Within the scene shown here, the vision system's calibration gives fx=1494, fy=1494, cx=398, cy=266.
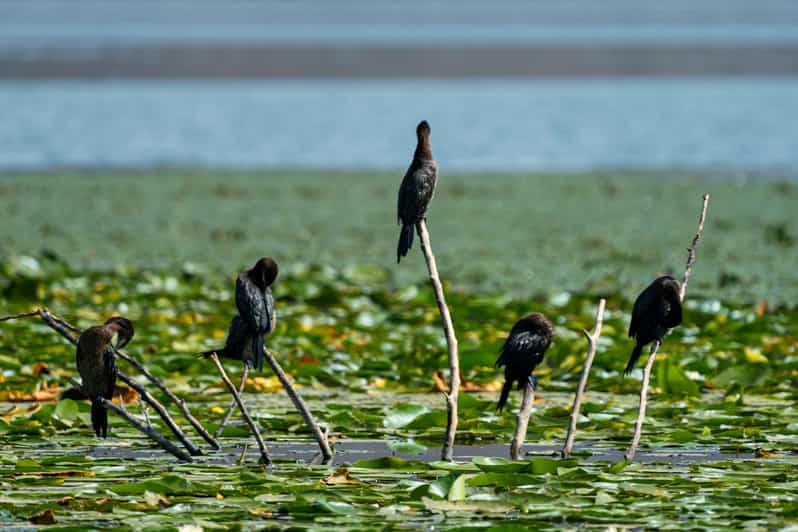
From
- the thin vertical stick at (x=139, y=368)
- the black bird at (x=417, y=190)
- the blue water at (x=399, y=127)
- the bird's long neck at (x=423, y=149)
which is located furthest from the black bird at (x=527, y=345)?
the blue water at (x=399, y=127)

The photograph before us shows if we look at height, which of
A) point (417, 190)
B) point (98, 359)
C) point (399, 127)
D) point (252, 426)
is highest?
point (399, 127)

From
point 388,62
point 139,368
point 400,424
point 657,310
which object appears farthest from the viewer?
point 388,62

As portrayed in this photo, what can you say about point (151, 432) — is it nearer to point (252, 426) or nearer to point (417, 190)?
point (252, 426)

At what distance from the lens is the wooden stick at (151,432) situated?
5773 mm

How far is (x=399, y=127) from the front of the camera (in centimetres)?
3681

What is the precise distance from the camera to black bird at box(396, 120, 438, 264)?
227 inches

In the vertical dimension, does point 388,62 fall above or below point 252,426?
above

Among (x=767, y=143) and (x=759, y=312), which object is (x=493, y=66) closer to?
(x=767, y=143)

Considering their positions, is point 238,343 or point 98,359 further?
point 238,343

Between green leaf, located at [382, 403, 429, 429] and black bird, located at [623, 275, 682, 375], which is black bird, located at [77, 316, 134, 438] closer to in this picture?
green leaf, located at [382, 403, 429, 429]

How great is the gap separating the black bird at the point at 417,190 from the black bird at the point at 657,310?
91cm

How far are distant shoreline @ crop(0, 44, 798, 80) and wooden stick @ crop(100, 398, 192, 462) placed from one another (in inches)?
1801

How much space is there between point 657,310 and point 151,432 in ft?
6.71

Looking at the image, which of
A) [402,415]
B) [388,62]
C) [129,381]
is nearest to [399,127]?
[388,62]
